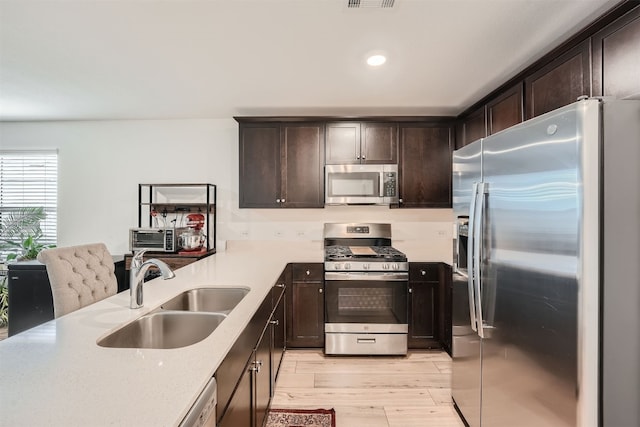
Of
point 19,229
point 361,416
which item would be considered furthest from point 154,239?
point 361,416

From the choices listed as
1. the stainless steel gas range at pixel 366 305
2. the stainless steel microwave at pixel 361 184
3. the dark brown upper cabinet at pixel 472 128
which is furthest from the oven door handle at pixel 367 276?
the dark brown upper cabinet at pixel 472 128

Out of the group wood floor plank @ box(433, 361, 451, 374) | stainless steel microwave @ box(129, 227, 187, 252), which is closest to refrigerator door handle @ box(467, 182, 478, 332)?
wood floor plank @ box(433, 361, 451, 374)

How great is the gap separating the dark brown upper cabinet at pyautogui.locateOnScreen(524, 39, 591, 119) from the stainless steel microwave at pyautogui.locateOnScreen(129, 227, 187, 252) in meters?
3.29

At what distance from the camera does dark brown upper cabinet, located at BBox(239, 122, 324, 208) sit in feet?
11.1

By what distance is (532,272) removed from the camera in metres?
1.36

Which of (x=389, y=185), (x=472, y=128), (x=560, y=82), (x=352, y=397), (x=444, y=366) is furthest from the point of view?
(x=389, y=185)

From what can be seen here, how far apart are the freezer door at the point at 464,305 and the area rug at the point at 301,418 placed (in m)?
0.86

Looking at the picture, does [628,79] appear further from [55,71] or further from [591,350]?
[55,71]

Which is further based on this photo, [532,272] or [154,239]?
[154,239]

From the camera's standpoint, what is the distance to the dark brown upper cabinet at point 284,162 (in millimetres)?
3369

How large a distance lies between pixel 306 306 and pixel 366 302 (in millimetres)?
585

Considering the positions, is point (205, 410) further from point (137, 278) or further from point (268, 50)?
point (268, 50)

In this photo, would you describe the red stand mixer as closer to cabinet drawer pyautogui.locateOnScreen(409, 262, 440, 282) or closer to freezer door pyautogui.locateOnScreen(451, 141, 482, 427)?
cabinet drawer pyautogui.locateOnScreen(409, 262, 440, 282)

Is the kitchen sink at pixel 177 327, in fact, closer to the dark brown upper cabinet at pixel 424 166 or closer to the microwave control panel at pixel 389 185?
the microwave control panel at pixel 389 185
